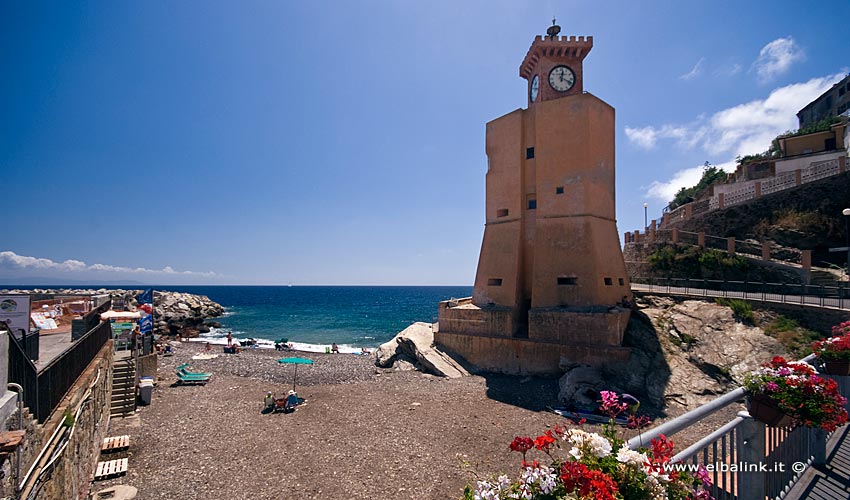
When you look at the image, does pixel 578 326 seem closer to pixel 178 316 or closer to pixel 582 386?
pixel 582 386

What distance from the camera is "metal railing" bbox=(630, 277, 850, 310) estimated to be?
14742 mm

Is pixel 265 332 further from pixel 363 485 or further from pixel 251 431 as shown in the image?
pixel 363 485

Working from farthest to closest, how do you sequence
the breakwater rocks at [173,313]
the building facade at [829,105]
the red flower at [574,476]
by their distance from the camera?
the building facade at [829,105] → the breakwater rocks at [173,313] → the red flower at [574,476]

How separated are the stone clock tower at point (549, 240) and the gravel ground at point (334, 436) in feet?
6.75

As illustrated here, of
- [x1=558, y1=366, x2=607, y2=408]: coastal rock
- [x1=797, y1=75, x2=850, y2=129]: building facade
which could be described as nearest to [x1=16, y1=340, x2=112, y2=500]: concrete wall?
[x1=558, y1=366, x2=607, y2=408]: coastal rock

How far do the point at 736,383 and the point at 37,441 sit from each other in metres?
18.8

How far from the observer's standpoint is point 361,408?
13953mm

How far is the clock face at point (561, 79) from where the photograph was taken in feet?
64.1

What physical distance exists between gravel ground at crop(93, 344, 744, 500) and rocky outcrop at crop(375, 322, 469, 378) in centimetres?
99

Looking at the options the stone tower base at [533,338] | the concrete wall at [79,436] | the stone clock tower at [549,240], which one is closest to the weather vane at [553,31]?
the stone clock tower at [549,240]

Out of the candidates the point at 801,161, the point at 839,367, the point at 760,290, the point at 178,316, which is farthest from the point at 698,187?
the point at 178,316

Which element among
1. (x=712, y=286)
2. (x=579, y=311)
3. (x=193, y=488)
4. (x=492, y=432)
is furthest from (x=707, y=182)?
(x=193, y=488)

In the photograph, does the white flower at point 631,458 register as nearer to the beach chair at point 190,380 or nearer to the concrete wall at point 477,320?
the concrete wall at point 477,320

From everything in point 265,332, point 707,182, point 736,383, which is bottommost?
point 265,332
